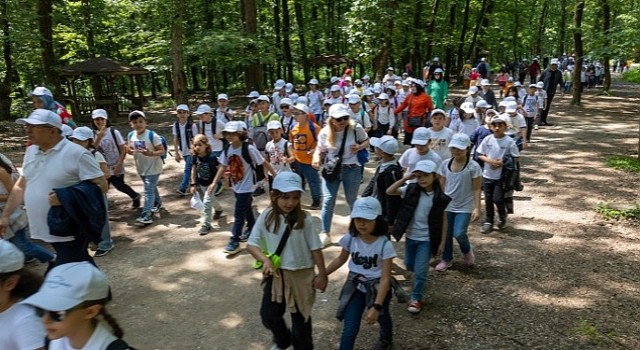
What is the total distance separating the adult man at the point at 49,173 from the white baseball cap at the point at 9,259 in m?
1.58

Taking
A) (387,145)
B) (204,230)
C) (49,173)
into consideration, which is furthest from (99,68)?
(387,145)

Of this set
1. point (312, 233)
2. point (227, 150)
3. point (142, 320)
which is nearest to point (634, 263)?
point (312, 233)

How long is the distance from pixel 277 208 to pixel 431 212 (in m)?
1.68

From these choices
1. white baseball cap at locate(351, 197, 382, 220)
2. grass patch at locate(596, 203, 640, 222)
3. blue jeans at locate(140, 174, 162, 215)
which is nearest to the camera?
white baseball cap at locate(351, 197, 382, 220)

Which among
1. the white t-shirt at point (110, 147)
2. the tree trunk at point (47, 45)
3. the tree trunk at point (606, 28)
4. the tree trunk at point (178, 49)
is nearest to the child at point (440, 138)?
the white t-shirt at point (110, 147)

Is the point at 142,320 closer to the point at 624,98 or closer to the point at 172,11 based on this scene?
the point at 172,11

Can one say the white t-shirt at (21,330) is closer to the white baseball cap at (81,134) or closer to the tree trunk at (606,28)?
the white baseball cap at (81,134)

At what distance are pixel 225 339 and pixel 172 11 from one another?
12.0 meters

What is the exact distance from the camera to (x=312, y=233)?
3609 millimetres

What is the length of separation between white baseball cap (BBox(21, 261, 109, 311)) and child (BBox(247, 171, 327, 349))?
165 cm

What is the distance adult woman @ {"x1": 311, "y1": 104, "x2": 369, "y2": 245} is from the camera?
6301mm

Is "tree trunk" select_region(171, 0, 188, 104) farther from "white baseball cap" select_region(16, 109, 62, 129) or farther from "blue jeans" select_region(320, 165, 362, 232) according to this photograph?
"white baseball cap" select_region(16, 109, 62, 129)

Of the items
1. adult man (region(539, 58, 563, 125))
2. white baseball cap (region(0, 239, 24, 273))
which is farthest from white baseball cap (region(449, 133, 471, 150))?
adult man (region(539, 58, 563, 125))

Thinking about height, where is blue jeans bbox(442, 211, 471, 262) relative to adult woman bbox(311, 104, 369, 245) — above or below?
below
